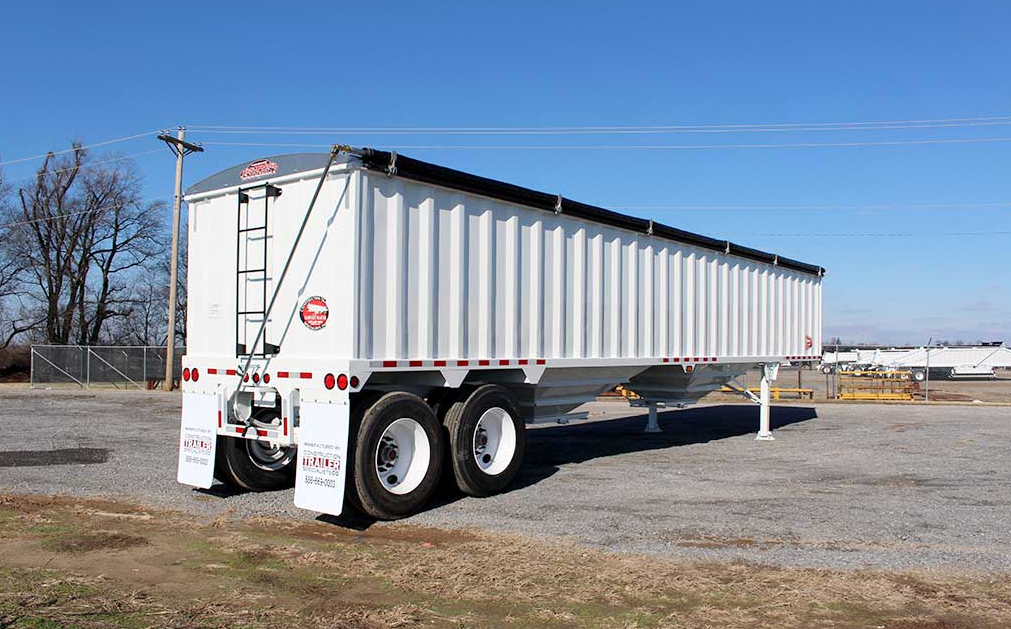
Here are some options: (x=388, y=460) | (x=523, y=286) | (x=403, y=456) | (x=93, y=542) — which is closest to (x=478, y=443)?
(x=403, y=456)

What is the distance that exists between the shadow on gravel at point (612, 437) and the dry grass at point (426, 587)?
1471 mm

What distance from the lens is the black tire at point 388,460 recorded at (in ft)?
25.7

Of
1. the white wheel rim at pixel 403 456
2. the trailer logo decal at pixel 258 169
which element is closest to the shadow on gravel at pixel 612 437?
the white wheel rim at pixel 403 456

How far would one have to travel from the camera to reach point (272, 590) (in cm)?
565

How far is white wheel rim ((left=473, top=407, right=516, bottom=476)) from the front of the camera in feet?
31.1

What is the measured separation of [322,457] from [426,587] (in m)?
2.35

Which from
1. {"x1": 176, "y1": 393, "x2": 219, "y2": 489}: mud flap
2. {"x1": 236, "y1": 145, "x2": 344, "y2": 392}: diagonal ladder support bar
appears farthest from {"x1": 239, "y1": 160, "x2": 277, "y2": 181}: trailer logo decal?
{"x1": 176, "y1": 393, "x2": 219, "y2": 489}: mud flap

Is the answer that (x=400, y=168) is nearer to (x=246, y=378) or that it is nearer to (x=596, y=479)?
(x=246, y=378)

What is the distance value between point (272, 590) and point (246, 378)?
361cm

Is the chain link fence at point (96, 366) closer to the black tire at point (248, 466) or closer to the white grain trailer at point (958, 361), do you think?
the black tire at point (248, 466)

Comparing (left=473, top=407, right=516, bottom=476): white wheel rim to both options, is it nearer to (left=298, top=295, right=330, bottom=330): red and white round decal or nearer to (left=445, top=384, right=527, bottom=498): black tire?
(left=445, top=384, right=527, bottom=498): black tire

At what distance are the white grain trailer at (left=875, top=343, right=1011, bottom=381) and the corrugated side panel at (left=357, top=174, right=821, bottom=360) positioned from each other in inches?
1679

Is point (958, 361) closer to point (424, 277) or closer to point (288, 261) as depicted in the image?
point (424, 277)

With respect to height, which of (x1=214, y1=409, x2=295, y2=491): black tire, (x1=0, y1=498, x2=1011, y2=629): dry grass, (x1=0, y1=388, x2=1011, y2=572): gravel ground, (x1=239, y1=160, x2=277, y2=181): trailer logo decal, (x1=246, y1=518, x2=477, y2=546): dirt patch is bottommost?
(x1=246, y1=518, x2=477, y2=546): dirt patch
